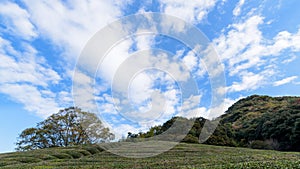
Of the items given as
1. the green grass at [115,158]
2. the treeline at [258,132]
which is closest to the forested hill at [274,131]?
the treeline at [258,132]

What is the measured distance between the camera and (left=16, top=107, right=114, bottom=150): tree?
39.3 metres

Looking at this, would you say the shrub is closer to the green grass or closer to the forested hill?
the forested hill

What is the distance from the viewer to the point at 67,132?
40.1 meters

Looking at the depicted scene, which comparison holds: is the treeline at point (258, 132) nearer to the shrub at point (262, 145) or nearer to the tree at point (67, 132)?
the shrub at point (262, 145)

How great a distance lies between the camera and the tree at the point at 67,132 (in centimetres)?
3931

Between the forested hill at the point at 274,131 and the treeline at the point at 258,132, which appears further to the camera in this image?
the treeline at the point at 258,132

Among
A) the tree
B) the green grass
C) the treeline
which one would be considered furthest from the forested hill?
the tree

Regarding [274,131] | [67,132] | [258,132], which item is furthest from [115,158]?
[258,132]

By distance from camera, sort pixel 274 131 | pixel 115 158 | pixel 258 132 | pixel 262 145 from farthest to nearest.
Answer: pixel 258 132, pixel 274 131, pixel 262 145, pixel 115 158

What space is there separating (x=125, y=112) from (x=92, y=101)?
338 centimetres

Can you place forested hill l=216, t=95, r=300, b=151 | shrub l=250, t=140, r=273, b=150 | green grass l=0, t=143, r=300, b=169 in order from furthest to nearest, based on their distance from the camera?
shrub l=250, t=140, r=273, b=150 → forested hill l=216, t=95, r=300, b=151 → green grass l=0, t=143, r=300, b=169

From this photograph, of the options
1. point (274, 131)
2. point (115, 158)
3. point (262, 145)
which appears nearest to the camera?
point (115, 158)

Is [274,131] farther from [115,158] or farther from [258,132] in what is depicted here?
[115,158]

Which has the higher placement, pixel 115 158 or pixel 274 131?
pixel 274 131
